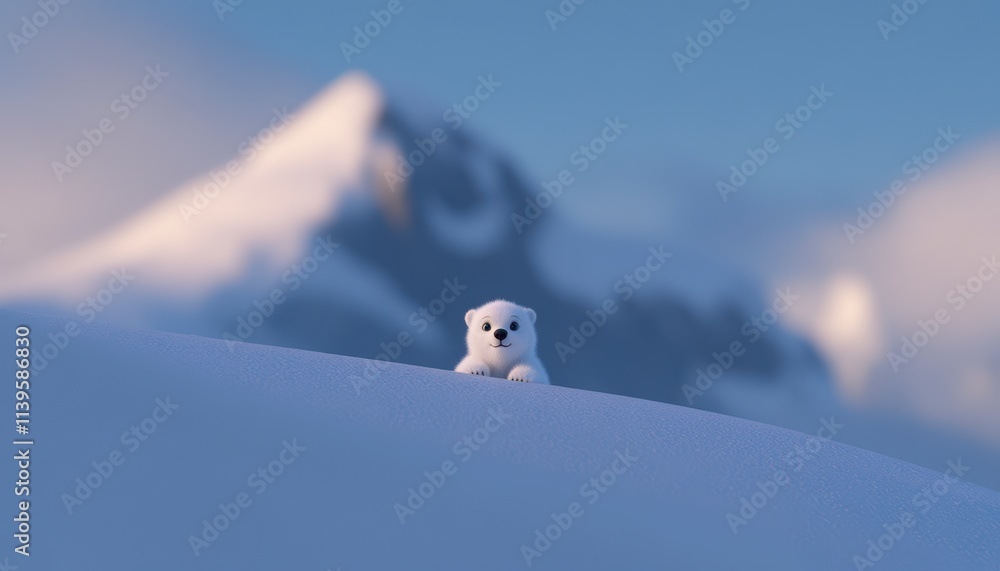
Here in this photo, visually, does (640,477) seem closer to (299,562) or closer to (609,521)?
(609,521)

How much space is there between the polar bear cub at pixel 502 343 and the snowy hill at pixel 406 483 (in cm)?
168

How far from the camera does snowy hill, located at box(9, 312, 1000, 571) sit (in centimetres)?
329

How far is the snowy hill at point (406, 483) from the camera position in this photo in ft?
10.8

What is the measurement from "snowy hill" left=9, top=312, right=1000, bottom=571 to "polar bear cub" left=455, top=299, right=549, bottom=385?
1.68 metres

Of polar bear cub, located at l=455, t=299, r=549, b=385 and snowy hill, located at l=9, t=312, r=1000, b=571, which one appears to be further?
polar bear cub, located at l=455, t=299, r=549, b=385

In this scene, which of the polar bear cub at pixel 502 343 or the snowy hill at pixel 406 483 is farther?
the polar bear cub at pixel 502 343

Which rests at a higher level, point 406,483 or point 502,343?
point 502,343

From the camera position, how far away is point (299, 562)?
3.14 metres

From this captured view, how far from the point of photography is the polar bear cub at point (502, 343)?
6676 mm

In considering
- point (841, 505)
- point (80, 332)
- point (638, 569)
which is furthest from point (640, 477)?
point (80, 332)

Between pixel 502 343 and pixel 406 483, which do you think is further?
pixel 502 343

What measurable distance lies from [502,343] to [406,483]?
122 inches

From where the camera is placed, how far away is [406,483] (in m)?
3.64

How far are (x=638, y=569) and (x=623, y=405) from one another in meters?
Answer: 1.98
